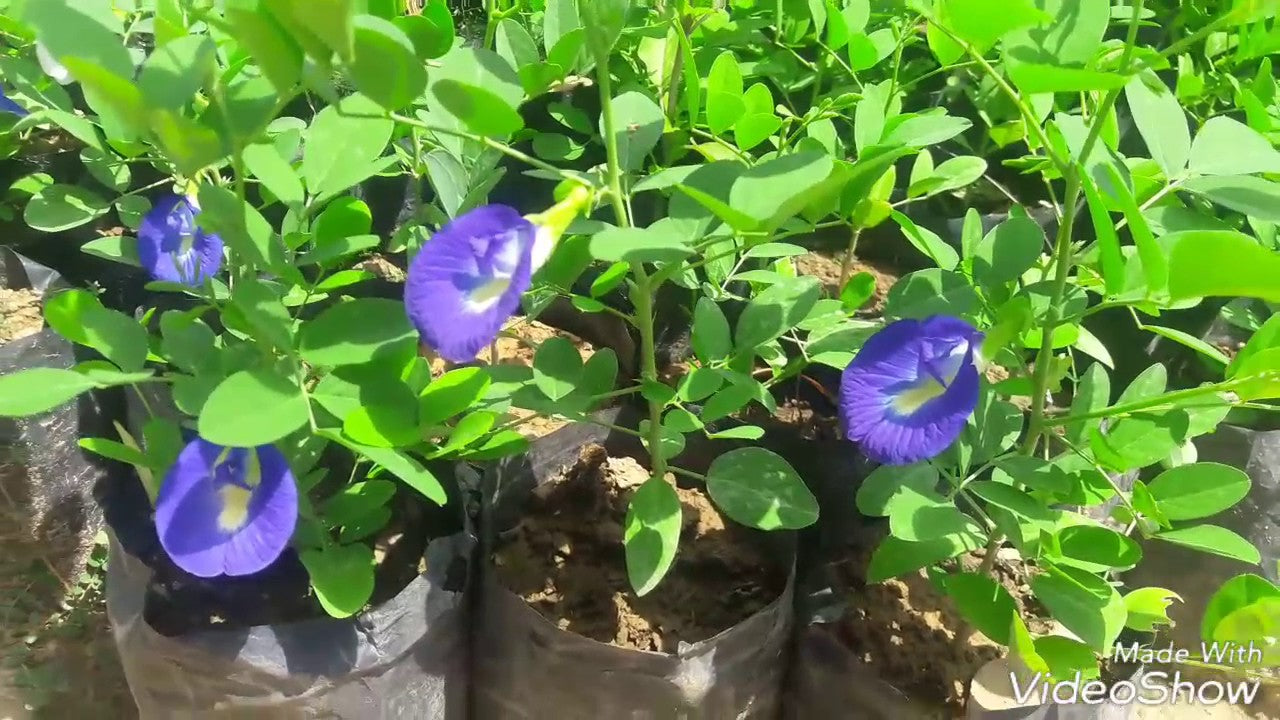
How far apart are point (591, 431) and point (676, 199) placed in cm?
40

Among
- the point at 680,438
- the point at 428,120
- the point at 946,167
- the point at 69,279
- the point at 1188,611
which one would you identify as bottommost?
the point at 1188,611

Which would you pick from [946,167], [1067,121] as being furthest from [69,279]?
[1067,121]

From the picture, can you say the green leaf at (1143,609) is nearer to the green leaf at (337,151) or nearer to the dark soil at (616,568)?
the dark soil at (616,568)

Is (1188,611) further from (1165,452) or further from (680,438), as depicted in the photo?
(680,438)

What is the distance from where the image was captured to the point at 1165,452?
643 mm

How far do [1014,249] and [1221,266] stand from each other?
0.21 metres

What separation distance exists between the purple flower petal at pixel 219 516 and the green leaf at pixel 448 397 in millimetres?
102

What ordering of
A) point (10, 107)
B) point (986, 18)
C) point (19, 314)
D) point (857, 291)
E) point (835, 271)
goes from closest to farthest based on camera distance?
point (986, 18) → point (857, 291) → point (10, 107) → point (19, 314) → point (835, 271)

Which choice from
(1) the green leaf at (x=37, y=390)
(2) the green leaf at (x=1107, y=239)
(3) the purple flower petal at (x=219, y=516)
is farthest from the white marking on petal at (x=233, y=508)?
(2) the green leaf at (x=1107, y=239)

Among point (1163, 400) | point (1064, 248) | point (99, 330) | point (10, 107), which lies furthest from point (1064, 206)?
point (10, 107)

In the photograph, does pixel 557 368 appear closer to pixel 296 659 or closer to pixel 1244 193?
pixel 296 659

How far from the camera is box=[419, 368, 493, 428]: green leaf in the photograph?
627 millimetres

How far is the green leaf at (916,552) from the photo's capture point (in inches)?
28.4

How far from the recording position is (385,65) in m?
0.47
